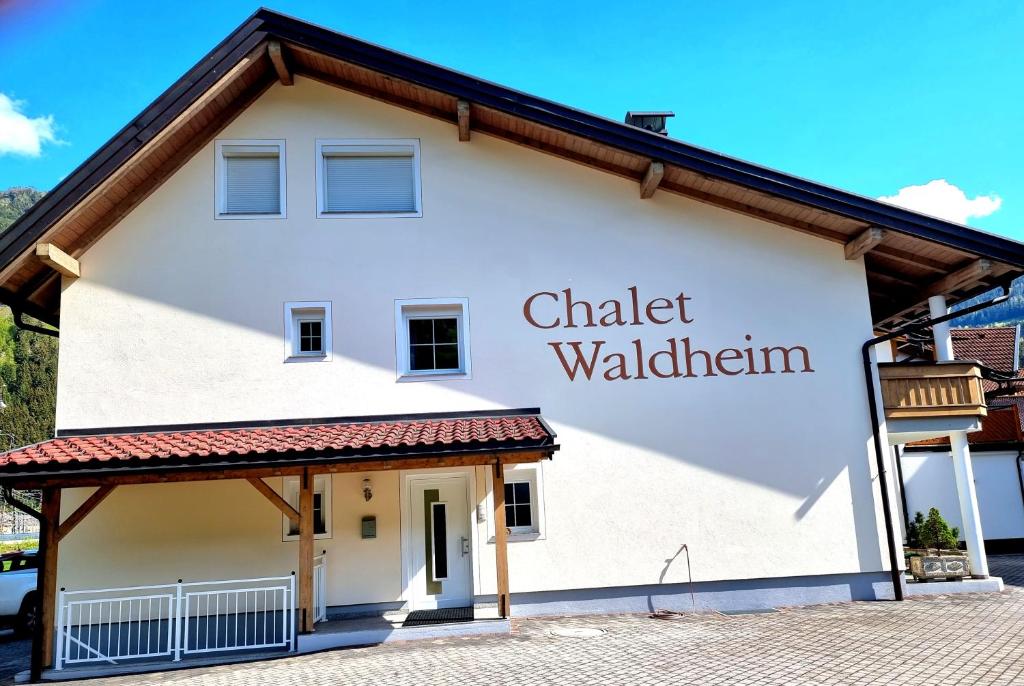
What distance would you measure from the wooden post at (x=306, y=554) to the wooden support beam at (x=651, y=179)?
6727 mm

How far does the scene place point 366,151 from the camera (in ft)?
39.2

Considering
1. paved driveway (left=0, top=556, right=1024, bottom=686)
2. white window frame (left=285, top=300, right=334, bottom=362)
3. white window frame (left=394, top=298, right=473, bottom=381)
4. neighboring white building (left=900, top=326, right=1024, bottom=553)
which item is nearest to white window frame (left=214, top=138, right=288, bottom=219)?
white window frame (left=285, top=300, right=334, bottom=362)

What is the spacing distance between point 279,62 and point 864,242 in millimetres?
9539

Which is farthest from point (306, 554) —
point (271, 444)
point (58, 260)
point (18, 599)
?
point (18, 599)

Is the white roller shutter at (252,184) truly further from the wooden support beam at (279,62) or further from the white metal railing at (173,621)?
the white metal railing at (173,621)

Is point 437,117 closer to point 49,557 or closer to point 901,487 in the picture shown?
point 49,557

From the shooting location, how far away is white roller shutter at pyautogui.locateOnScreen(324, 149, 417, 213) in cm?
1190

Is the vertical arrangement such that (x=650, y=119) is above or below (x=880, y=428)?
above

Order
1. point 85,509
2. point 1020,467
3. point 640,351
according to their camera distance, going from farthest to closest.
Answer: point 1020,467 < point 640,351 < point 85,509

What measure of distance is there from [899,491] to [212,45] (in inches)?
667

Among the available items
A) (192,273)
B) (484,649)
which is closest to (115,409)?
(192,273)

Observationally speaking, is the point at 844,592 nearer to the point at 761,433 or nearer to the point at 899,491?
the point at 761,433

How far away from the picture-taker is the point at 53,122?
91.4 metres

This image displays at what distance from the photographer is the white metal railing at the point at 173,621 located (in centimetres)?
946
